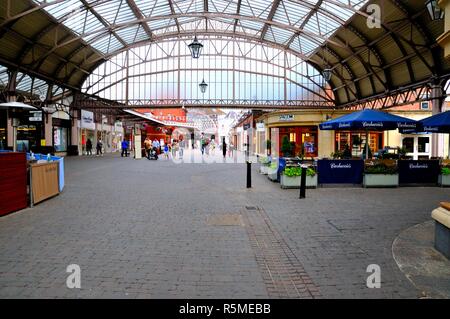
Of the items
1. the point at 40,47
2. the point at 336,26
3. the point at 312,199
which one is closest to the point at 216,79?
the point at 336,26

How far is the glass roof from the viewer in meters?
22.5

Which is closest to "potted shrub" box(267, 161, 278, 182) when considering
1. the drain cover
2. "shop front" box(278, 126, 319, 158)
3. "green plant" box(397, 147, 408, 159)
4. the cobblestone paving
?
"green plant" box(397, 147, 408, 159)

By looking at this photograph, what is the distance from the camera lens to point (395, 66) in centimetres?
2422

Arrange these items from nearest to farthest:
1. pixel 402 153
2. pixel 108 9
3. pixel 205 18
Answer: pixel 402 153, pixel 108 9, pixel 205 18

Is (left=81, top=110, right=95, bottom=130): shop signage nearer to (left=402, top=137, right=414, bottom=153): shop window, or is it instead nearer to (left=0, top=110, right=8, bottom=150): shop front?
(left=0, top=110, right=8, bottom=150): shop front

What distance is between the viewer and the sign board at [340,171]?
11953 mm

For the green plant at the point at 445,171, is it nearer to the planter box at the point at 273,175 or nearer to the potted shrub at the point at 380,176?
the potted shrub at the point at 380,176

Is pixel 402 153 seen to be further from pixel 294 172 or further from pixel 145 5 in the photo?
pixel 145 5

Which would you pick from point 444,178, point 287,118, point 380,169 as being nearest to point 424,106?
point 287,118

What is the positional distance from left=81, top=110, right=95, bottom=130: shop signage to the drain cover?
32.5 metres

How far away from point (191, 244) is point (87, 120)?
→ 35511mm

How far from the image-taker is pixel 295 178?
38.0ft

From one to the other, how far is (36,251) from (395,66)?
85.0 ft

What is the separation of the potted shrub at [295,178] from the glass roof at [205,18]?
12498 millimetres
